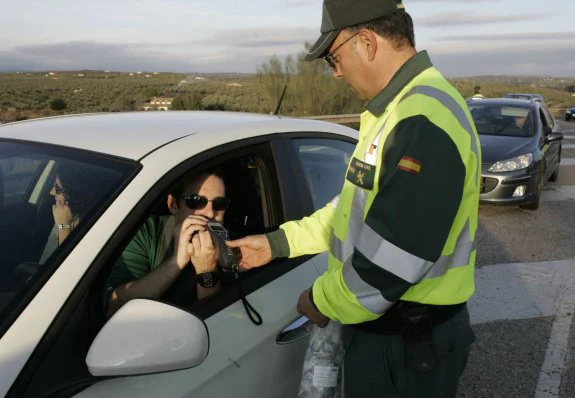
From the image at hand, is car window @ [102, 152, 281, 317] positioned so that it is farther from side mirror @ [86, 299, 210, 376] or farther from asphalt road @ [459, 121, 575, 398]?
asphalt road @ [459, 121, 575, 398]

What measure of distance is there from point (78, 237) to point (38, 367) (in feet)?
1.17

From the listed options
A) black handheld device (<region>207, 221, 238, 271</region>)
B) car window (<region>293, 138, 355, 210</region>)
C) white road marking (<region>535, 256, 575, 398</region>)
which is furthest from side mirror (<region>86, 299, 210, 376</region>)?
white road marking (<region>535, 256, 575, 398</region>)

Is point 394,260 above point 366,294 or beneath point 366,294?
above

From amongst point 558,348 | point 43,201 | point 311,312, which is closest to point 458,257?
point 311,312

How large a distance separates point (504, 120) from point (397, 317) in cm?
828

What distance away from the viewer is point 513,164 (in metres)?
7.51

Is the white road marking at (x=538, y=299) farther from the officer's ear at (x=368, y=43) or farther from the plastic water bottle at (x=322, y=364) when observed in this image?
the officer's ear at (x=368, y=43)

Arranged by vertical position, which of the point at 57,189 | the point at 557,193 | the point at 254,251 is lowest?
the point at 557,193

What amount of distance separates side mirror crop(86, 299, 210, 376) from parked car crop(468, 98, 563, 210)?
661cm

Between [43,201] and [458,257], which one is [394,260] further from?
[43,201]

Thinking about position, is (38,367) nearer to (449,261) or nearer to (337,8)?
(449,261)

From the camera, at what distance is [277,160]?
226cm

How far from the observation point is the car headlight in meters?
7.45

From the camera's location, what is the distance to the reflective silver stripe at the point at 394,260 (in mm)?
1437
